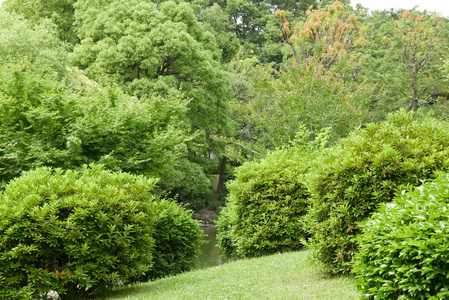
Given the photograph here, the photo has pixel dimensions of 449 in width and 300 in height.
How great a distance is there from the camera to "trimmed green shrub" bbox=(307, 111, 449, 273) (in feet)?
17.7

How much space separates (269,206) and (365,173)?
3789mm

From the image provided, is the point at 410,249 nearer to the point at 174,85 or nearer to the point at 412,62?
the point at 174,85

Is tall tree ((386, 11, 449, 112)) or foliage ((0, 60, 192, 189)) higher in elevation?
tall tree ((386, 11, 449, 112))

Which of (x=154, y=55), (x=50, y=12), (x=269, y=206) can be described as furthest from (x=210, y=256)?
(x=50, y=12)

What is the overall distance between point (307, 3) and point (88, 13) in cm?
2826

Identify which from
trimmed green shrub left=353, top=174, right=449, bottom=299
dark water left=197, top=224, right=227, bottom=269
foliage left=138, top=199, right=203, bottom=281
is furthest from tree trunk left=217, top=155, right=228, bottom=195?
trimmed green shrub left=353, top=174, right=449, bottom=299

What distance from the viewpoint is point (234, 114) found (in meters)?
30.7

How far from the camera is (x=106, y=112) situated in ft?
37.7

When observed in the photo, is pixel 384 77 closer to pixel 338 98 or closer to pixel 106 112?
pixel 338 98

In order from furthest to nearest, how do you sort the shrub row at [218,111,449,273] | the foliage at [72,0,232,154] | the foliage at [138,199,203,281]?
the foliage at [72,0,232,154]
the foliage at [138,199,203,281]
the shrub row at [218,111,449,273]

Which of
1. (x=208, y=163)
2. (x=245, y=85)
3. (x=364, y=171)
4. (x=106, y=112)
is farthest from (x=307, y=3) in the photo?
(x=364, y=171)

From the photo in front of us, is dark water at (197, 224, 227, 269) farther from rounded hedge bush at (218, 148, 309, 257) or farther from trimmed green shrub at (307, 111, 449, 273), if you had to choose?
trimmed green shrub at (307, 111, 449, 273)

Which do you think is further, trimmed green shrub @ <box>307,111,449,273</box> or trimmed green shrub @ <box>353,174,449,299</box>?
trimmed green shrub @ <box>307,111,449,273</box>

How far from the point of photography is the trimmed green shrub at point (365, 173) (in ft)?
17.7
